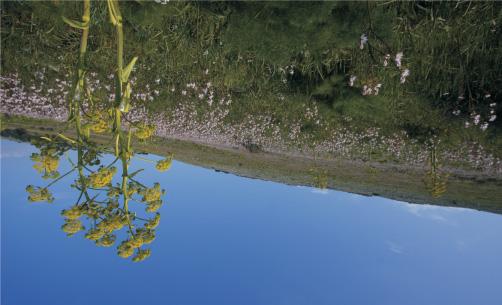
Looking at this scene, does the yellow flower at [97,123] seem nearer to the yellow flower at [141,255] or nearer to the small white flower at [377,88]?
the yellow flower at [141,255]

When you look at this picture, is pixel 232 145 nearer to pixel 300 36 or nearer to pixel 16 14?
pixel 300 36

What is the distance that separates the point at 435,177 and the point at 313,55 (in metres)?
4.75

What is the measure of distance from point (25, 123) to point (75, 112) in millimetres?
11185

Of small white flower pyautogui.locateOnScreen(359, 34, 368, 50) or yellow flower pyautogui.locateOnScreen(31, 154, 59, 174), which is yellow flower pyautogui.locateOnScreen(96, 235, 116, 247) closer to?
yellow flower pyautogui.locateOnScreen(31, 154, 59, 174)

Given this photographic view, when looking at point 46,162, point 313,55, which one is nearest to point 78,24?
point 46,162

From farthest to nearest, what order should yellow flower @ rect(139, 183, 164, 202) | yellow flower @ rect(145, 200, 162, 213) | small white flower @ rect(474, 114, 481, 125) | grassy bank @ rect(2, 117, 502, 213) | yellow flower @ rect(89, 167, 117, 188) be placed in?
grassy bank @ rect(2, 117, 502, 213) < small white flower @ rect(474, 114, 481, 125) < yellow flower @ rect(145, 200, 162, 213) < yellow flower @ rect(139, 183, 164, 202) < yellow flower @ rect(89, 167, 117, 188)

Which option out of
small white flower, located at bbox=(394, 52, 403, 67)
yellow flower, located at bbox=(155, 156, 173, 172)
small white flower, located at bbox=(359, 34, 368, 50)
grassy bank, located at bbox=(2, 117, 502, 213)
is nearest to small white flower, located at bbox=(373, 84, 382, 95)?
small white flower, located at bbox=(394, 52, 403, 67)

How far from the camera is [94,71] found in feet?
34.4

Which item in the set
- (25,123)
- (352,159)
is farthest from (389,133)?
(25,123)

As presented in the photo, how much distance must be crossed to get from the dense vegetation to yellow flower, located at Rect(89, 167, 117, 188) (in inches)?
175

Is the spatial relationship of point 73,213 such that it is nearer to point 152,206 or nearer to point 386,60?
point 152,206

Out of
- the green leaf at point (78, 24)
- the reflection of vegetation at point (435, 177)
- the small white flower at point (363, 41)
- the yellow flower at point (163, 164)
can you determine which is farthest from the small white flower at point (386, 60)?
the green leaf at point (78, 24)

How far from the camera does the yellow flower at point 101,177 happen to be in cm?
417

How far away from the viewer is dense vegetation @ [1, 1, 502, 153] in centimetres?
741
